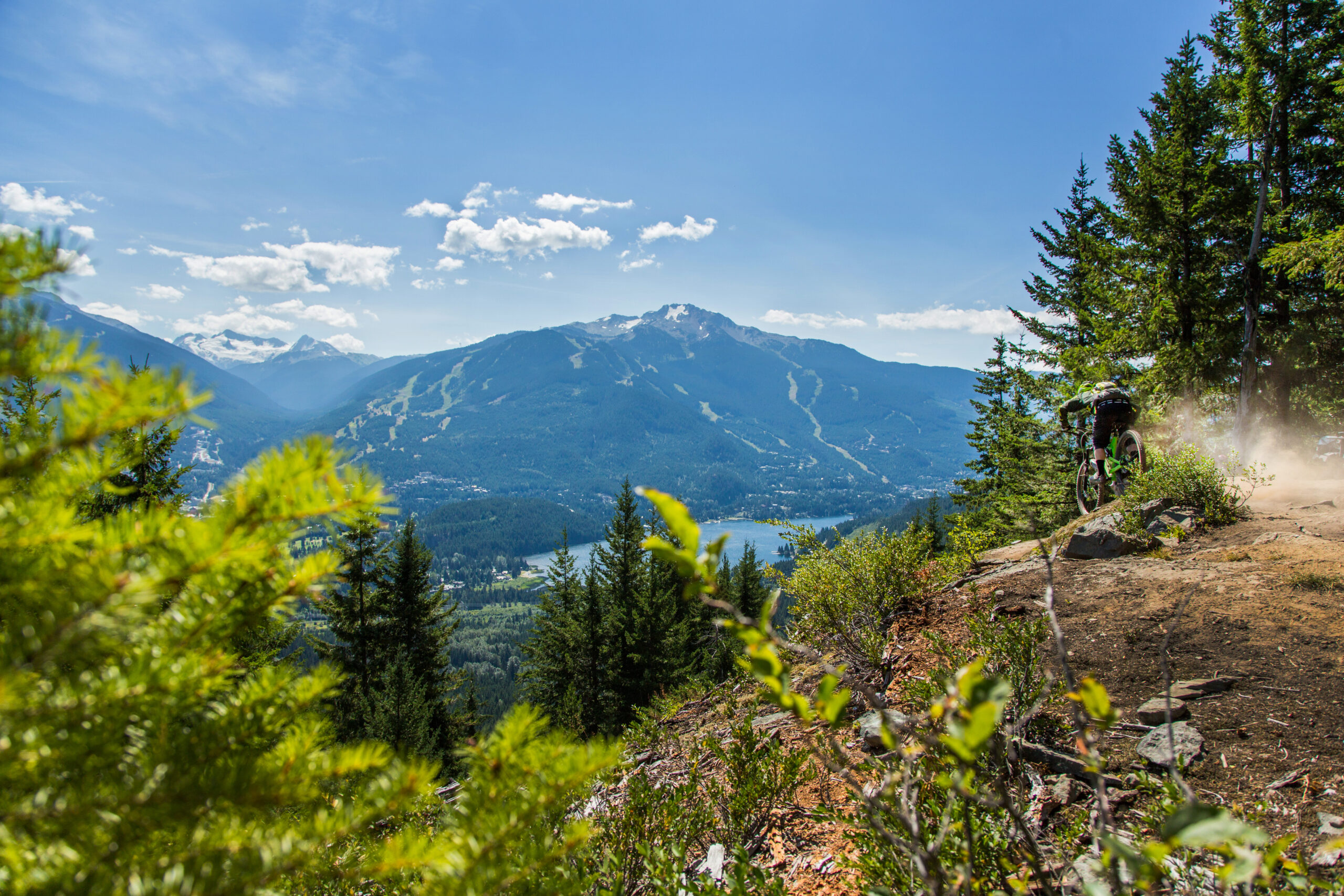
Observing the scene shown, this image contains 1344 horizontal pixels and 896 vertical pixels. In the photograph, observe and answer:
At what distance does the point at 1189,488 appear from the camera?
24.3 ft

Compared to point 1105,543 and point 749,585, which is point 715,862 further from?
point 749,585

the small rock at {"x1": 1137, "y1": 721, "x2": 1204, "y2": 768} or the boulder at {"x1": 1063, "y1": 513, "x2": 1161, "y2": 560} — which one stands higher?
the boulder at {"x1": 1063, "y1": 513, "x2": 1161, "y2": 560}

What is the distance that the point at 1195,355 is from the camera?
40.2 feet

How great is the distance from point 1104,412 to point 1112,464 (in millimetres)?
894

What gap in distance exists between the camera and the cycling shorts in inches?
332

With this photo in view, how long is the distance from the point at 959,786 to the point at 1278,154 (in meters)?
18.0

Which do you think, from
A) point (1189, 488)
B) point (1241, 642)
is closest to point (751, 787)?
point (1241, 642)

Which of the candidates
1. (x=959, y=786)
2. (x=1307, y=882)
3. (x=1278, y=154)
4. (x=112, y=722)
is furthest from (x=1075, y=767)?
(x=1278, y=154)

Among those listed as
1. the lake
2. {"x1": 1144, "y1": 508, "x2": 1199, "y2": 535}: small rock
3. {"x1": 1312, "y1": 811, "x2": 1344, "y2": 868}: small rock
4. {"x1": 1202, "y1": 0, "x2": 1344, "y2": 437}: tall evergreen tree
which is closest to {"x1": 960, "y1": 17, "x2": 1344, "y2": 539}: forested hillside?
{"x1": 1202, "y1": 0, "x2": 1344, "y2": 437}: tall evergreen tree

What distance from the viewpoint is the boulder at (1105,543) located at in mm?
6645

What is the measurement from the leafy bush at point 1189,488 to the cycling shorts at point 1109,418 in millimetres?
761

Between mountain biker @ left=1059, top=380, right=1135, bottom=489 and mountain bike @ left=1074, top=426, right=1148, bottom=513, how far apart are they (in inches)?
2.6

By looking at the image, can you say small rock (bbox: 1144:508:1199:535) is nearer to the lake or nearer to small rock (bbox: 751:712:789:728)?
small rock (bbox: 751:712:789:728)

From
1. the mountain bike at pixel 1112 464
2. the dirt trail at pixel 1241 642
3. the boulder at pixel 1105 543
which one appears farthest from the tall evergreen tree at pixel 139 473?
the mountain bike at pixel 1112 464
